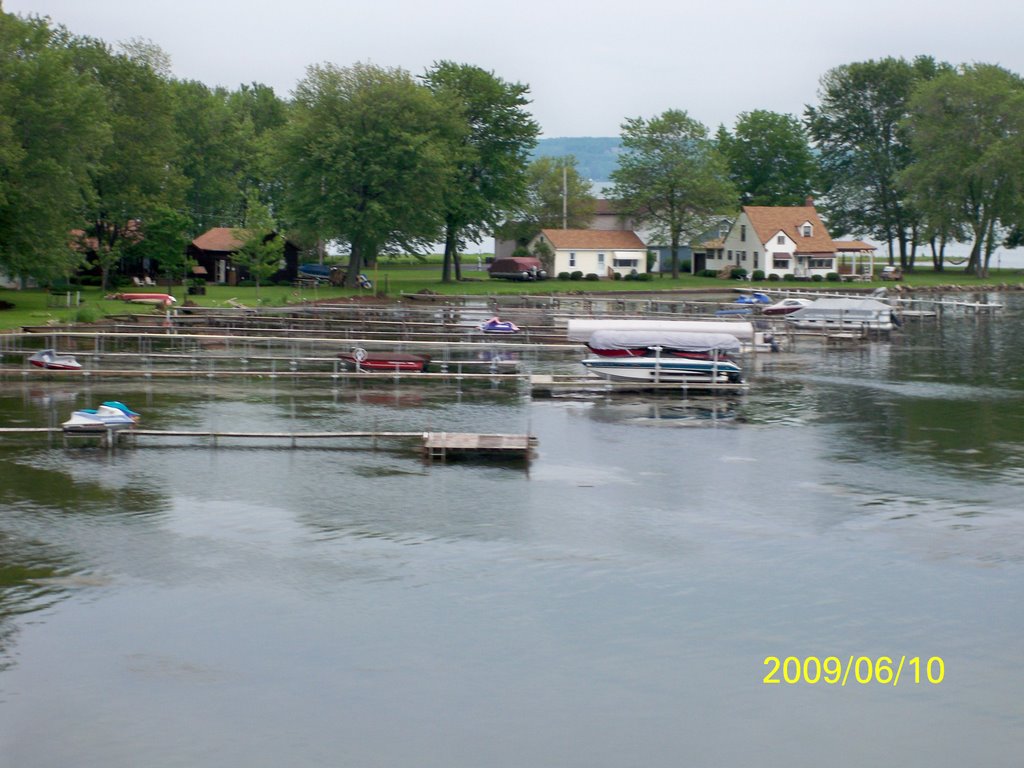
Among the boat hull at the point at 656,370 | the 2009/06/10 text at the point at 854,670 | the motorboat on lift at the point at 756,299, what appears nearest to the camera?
the 2009/06/10 text at the point at 854,670

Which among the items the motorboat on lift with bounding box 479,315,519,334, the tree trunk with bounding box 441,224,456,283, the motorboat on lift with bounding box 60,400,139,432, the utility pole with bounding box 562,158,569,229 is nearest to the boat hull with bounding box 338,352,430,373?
the motorboat on lift with bounding box 479,315,519,334

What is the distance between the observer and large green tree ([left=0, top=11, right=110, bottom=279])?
68812mm

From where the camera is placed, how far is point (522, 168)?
110 m

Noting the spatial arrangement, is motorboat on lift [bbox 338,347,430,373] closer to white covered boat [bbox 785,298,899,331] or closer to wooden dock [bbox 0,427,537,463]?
wooden dock [bbox 0,427,537,463]

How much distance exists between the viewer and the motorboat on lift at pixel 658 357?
51.3 metres

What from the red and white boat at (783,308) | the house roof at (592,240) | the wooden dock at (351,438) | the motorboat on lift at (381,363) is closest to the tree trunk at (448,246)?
the house roof at (592,240)

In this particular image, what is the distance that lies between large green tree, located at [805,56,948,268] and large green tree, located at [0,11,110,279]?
9732 centimetres

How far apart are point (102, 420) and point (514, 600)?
62.3 ft

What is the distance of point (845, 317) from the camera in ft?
268

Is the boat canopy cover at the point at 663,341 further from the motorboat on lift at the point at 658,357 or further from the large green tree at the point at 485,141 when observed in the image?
the large green tree at the point at 485,141

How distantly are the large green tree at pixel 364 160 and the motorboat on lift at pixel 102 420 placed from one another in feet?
182

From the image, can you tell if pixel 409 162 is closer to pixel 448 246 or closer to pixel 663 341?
pixel 448 246

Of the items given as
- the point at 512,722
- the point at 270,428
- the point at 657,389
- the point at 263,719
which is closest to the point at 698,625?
the point at 512,722

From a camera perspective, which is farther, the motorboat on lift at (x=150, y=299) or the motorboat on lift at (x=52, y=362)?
the motorboat on lift at (x=150, y=299)
